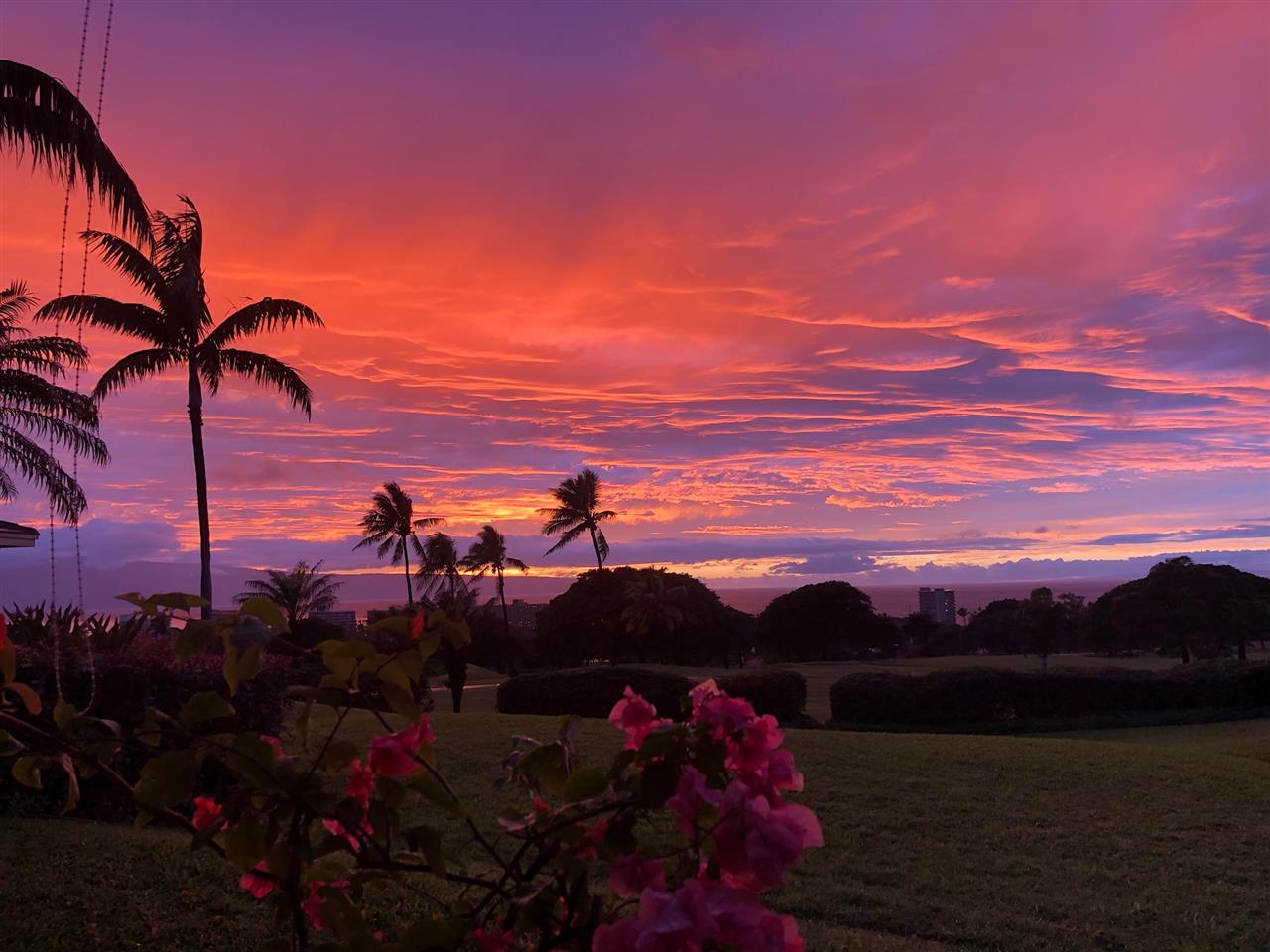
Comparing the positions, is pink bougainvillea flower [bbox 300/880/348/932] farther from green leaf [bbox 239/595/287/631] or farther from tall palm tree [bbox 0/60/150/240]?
tall palm tree [bbox 0/60/150/240]

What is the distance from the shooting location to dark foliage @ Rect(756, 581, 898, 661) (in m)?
49.3

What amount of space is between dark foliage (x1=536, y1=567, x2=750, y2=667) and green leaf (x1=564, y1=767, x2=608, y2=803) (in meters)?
39.6

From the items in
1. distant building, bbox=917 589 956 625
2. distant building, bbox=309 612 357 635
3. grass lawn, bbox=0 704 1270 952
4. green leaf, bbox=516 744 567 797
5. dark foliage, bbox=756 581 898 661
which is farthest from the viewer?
distant building, bbox=917 589 956 625

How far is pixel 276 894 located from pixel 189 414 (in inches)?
864

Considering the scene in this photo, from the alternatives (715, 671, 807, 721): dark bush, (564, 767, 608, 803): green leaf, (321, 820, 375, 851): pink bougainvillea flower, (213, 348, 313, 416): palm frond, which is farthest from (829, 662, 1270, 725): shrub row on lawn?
(564, 767, 608, 803): green leaf

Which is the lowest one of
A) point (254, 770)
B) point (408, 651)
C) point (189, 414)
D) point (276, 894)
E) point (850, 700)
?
point (850, 700)

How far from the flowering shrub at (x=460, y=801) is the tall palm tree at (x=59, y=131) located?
8.21 meters

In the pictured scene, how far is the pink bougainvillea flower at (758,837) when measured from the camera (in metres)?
1.43

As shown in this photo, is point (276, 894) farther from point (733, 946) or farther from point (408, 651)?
point (733, 946)

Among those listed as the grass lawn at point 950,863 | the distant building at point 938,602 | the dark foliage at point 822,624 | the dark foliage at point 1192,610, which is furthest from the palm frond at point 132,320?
the distant building at point 938,602

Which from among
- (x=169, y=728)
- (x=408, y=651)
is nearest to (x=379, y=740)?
(x=408, y=651)

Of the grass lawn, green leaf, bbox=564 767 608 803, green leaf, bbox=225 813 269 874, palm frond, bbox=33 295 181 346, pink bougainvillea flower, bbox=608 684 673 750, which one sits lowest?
the grass lawn

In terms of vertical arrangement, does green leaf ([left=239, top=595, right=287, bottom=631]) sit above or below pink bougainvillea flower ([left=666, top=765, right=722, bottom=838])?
above

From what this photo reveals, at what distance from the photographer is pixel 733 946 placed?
1.46m
